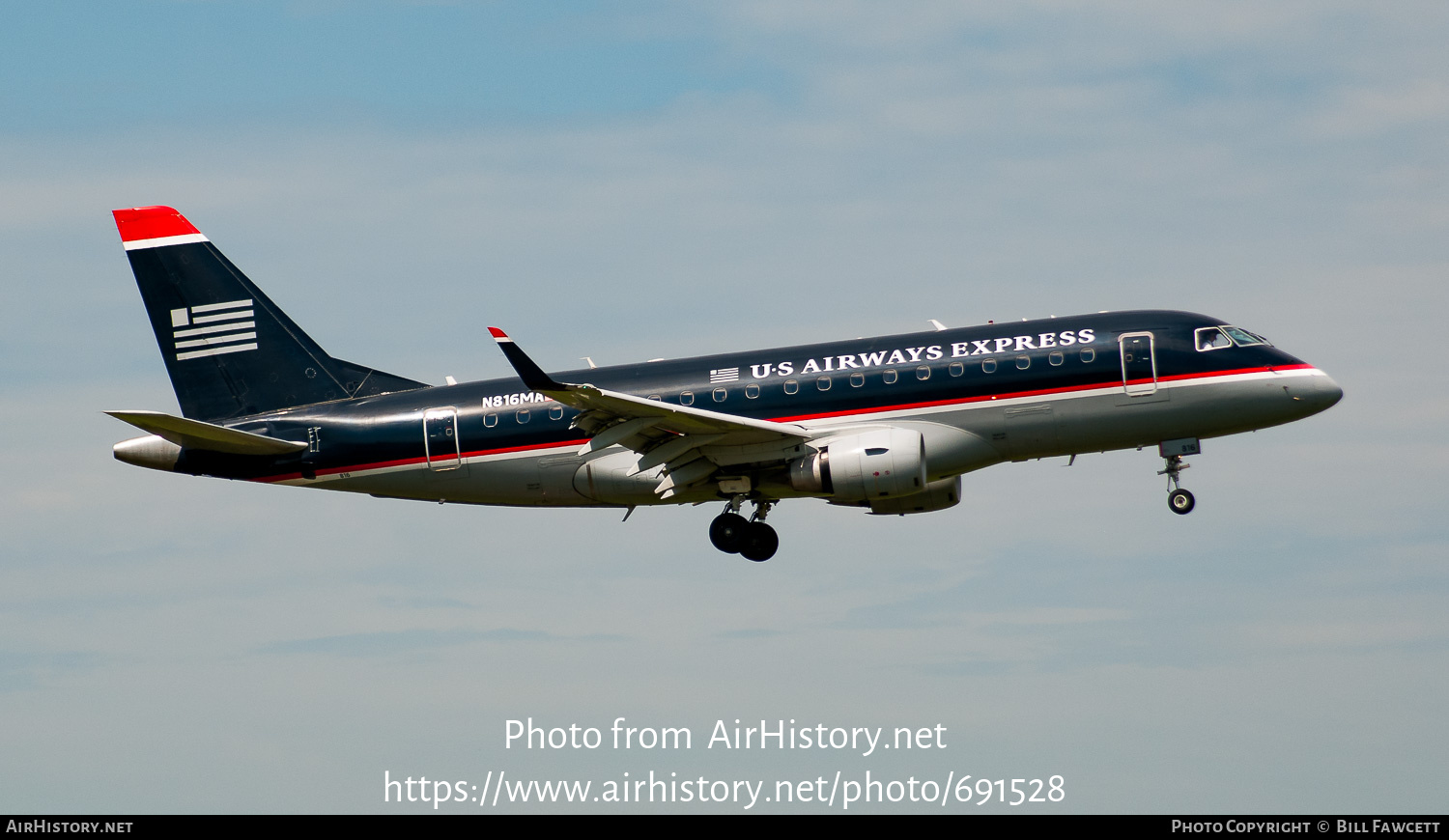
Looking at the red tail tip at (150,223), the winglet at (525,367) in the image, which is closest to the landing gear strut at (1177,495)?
the winglet at (525,367)

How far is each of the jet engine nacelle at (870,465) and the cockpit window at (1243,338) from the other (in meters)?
8.18

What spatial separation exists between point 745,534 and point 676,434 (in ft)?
13.5

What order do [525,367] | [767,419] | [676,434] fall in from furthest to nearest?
1. [767,419]
2. [676,434]
3. [525,367]

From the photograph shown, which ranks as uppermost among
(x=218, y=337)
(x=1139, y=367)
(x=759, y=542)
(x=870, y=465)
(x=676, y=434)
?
(x=218, y=337)

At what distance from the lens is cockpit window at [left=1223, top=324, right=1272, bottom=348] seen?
122 feet

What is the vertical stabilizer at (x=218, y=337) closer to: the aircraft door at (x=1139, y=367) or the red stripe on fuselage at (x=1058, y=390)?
the red stripe on fuselage at (x=1058, y=390)

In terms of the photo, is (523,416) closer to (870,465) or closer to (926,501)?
(870,465)

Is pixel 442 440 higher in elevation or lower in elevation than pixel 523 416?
lower

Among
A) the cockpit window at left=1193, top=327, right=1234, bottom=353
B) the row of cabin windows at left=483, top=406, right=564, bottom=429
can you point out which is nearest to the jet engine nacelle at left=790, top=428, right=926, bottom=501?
the row of cabin windows at left=483, top=406, right=564, bottom=429

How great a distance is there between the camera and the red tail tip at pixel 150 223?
45.2 metres

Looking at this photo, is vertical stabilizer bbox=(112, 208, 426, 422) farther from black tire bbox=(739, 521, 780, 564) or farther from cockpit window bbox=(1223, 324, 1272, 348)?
cockpit window bbox=(1223, 324, 1272, 348)

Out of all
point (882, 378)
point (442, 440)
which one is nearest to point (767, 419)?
point (882, 378)

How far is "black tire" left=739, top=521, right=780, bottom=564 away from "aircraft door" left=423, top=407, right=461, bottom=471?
315 inches

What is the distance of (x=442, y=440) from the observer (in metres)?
40.2
